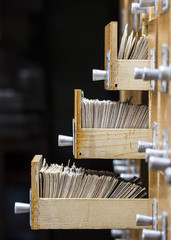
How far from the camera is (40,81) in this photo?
4020 millimetres

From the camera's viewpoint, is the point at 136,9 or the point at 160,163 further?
the point at 136,9

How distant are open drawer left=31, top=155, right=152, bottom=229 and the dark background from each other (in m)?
1.79

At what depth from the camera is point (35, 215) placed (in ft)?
6.84

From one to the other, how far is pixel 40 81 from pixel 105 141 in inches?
78.9

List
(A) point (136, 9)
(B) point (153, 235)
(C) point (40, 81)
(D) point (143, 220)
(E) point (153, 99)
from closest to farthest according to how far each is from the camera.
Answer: (B) point (153, 235), (D) point (143, 220), (E) point (153, 99), (A) point (136, 9), (C) point (40, 81)

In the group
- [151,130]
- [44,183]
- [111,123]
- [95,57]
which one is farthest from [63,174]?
[95,57]

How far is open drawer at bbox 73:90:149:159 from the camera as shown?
2.07m

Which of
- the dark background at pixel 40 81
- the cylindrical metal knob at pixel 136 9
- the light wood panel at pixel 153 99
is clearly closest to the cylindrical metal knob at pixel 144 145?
the light wood panel at pixel 153 99

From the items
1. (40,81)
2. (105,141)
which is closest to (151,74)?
(105,141)

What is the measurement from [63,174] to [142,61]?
1.61ft

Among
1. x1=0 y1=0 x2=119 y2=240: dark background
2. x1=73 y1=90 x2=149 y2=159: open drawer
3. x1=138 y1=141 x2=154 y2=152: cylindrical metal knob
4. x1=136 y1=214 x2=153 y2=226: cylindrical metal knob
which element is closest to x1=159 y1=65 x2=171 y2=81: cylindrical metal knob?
x1=138 y1=141 x2=154 y2=152: cylindrical metal knob

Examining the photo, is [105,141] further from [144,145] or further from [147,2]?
[147,2]

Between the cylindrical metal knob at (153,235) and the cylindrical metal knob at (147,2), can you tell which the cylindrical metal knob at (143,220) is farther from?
the cylindrical metal knob at (147,2)

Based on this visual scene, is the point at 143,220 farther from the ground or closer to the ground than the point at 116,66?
closer to the ground
